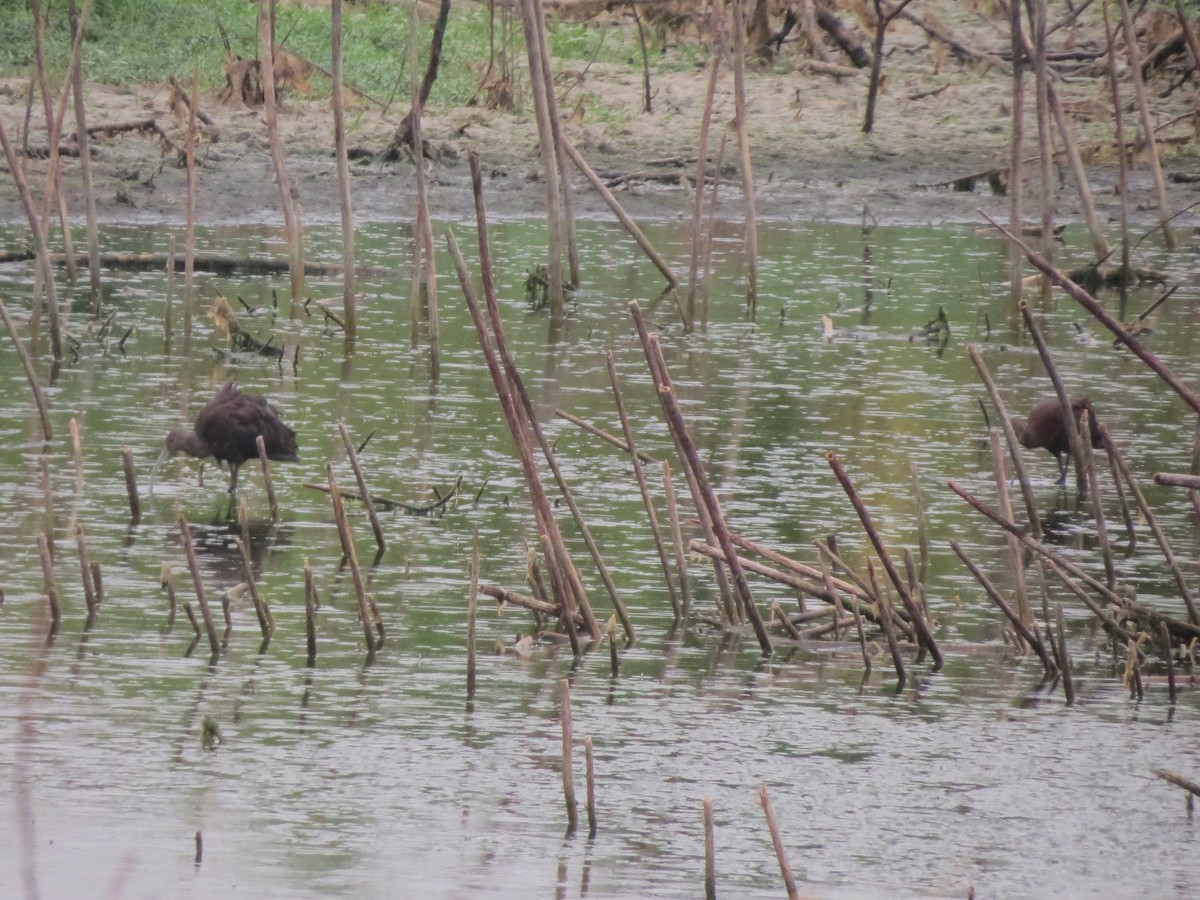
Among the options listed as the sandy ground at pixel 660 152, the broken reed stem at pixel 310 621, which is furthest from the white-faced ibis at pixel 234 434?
the sandy ground at pixel 660 152

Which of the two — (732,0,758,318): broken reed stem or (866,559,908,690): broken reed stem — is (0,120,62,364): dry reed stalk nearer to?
(732,0,758,318): broken reed stem

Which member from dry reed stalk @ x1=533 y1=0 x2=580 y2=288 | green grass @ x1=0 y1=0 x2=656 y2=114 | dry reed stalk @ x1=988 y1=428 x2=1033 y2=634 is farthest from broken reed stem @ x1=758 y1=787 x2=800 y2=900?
green grass @ x1=0 y1=0 x2=656 y2=114

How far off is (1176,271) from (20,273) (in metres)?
10.7

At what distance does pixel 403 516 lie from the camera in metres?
10.3

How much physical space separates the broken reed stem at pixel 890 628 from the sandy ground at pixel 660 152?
46.3 feet

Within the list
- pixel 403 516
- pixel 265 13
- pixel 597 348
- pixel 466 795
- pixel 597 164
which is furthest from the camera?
pixel 597 164

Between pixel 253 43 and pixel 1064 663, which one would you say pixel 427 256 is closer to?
pixel 1064 663

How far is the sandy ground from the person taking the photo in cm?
2166

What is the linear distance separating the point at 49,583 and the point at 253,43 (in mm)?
18374

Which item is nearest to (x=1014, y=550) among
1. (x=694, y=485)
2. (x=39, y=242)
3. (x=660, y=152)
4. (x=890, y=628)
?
(x=890, y=628)

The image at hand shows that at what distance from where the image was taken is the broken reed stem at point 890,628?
7465 millimetres

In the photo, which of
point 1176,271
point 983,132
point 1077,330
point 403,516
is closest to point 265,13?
point 403,516

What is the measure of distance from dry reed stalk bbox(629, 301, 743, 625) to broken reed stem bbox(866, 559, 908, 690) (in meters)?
0.65

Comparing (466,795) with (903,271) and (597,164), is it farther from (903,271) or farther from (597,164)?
(597,164)
